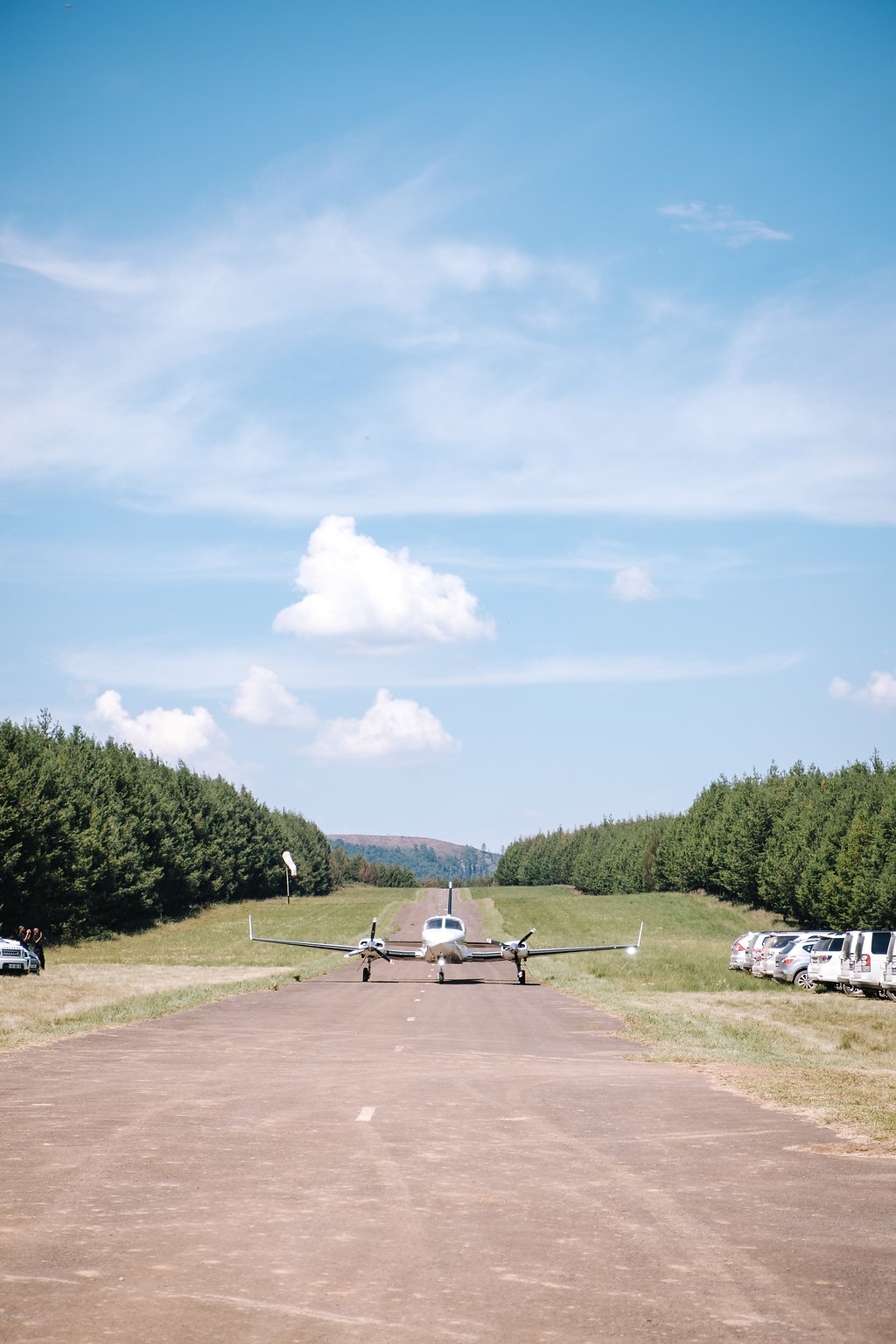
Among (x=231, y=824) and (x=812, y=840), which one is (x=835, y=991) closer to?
(x=812, y=840)

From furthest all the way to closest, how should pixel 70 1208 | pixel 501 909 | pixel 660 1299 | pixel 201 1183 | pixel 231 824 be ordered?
1. pixel 231 824
2. pixel 501 909
3. pixel 201 1183
4. pixel 70 1208
5. pixel 660 1299

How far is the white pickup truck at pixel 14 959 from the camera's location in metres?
47.9

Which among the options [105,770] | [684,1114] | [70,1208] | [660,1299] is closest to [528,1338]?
[660,1299]

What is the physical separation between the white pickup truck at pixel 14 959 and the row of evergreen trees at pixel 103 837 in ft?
59.2

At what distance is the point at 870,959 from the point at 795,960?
696 centimetres

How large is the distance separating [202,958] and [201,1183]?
55834mm

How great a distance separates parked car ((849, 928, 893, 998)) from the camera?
124 feet

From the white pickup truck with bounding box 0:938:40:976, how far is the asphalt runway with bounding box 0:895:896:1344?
29.1 m

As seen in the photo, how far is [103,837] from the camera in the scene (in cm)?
8194

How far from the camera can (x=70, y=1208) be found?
10242 millimetres

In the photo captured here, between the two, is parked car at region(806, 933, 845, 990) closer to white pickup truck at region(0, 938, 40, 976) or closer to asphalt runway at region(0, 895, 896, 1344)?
asphalt runway at region(0, 895, 896, 1344)

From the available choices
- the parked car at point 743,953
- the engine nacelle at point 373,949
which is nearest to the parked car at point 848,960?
the parked car at point 743,953

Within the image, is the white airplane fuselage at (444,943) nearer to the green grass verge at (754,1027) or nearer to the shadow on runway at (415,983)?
the shadow on runway at (415,983)

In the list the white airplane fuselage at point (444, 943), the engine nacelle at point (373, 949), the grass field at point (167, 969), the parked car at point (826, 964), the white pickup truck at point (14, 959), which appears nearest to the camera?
the grass field at point (167, 969)
